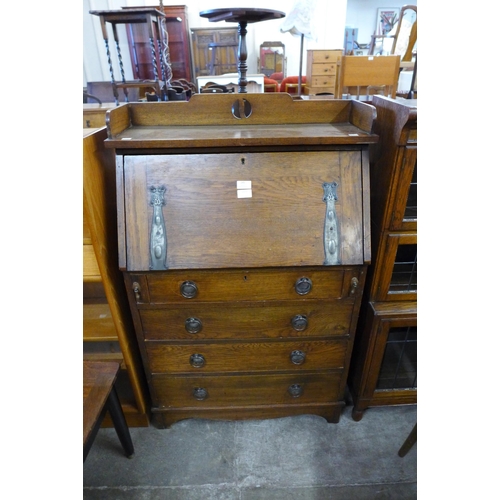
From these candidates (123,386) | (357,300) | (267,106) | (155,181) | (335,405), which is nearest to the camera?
(155,181)

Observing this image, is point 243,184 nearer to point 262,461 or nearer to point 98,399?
point 98,399

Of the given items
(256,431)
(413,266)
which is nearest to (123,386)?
(256,431)

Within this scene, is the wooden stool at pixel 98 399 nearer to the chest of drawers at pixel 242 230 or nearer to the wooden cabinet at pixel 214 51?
the chest of drawers at pixel 242 230

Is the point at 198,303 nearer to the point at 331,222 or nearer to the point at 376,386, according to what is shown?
the point at 331,222

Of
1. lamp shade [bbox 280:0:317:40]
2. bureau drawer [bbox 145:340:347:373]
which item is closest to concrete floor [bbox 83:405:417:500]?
bureau drawer [bbox 145:340:347:373]

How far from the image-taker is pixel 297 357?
1.30m

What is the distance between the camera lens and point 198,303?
117 centimetres

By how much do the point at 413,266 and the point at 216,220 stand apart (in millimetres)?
752

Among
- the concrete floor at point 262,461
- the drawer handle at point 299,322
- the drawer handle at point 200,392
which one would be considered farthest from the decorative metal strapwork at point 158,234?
the concrete floor at point 262,461

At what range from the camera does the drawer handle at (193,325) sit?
1213 millimetres

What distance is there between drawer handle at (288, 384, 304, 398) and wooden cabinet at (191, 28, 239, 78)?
5.77m

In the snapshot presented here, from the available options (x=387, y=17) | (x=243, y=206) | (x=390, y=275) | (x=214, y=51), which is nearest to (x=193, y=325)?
(x=243, y=206)

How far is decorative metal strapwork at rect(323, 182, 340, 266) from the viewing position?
1089 millimetres

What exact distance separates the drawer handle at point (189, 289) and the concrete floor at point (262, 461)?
0.74 meters
